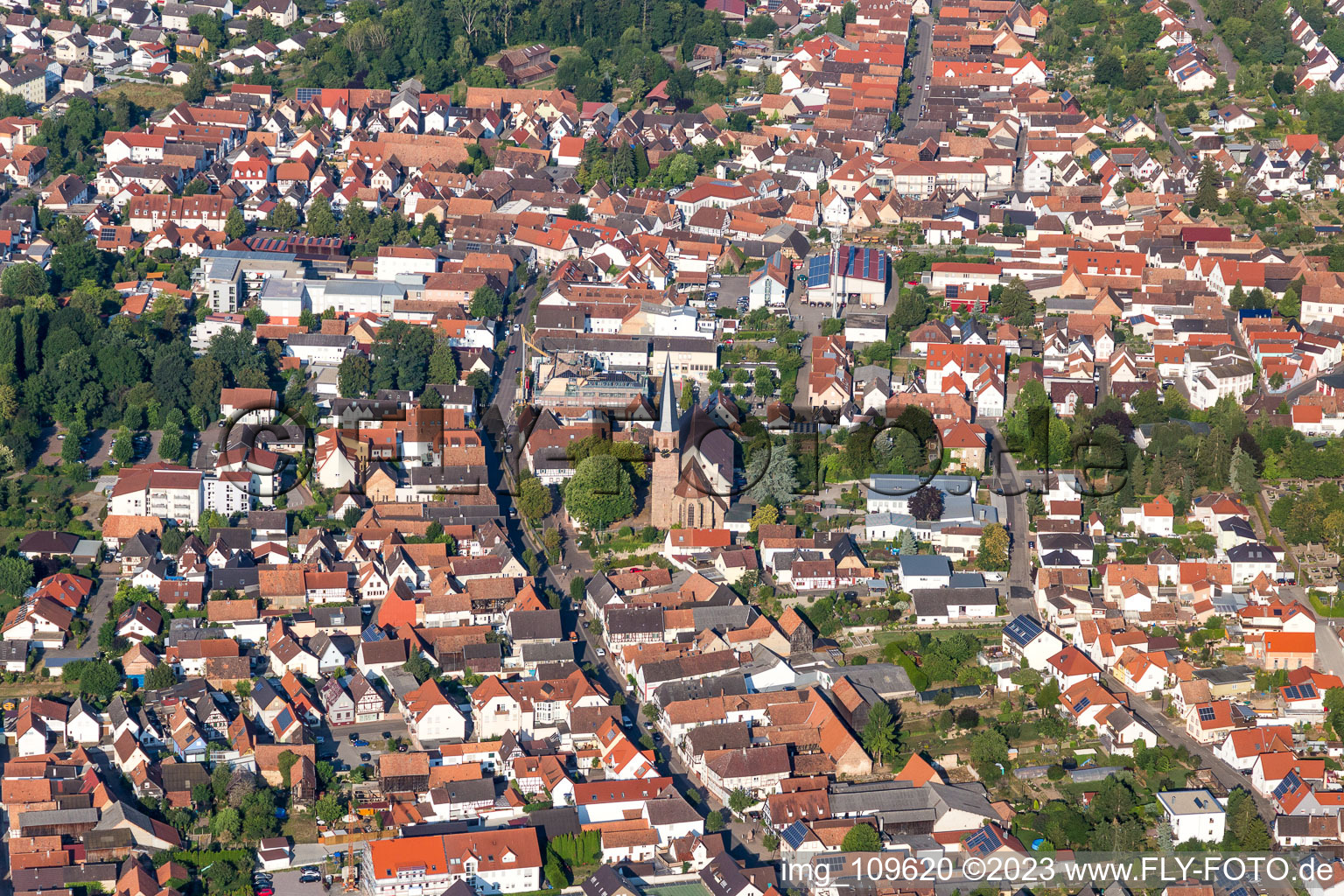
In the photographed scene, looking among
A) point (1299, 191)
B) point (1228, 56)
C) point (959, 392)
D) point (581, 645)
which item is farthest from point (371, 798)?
point (1228, 56)

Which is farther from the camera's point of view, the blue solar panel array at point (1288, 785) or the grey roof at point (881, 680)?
the grey roof at point (881, 680)

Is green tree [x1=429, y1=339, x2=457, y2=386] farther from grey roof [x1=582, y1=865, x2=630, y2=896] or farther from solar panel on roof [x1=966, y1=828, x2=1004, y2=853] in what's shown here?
solar panel on roof [x1=966, y1=828, x2=1004, y2=853]

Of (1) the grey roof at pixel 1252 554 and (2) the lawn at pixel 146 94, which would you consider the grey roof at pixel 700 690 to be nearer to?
(1) the grey roof at pixel 1252 554

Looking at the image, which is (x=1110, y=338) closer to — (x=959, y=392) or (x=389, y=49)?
(x=959, y=392)

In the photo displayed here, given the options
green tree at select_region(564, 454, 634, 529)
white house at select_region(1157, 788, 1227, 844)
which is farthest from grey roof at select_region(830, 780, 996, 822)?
green tree at select_region(564, 454, 634, 529)

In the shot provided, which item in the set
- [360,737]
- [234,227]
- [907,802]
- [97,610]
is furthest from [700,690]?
[234,227]

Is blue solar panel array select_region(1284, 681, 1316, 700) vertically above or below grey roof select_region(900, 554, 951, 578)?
below

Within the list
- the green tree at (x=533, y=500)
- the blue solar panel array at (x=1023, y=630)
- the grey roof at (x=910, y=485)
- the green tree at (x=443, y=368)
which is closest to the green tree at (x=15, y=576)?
the green tree at (x=533, y=500)
